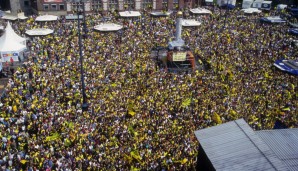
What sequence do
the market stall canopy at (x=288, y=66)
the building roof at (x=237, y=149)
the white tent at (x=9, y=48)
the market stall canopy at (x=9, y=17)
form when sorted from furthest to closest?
the market stall canopy at (x=9, y=17)
the white tent at (x=9, y=48)
the market stall canopy at (x=288, y=66)
the building roof at (x=237, y=149)

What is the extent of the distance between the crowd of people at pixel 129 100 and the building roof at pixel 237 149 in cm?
455

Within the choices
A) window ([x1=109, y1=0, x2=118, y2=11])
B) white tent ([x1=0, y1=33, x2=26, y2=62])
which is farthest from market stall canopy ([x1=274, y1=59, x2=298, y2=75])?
window ([x1=109, y1=0, x2=118, y2=11])

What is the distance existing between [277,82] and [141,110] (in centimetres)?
1460

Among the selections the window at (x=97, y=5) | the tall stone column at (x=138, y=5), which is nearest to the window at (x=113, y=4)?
the window at (x=97, y=5)

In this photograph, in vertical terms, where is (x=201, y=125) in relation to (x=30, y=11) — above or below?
below

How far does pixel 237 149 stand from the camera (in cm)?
1380

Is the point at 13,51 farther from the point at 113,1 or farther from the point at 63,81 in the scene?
the point at 113,1

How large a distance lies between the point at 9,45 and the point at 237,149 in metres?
28.9

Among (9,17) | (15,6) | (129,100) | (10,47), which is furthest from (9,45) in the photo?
(15,6)

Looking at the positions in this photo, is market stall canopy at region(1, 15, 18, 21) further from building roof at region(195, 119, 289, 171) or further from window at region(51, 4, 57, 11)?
building roof at region(195, 119, 289, 171)

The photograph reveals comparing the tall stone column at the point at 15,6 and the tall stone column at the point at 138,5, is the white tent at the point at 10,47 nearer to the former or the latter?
the tall stone column at the point at 15,6

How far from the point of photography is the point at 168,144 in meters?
20.1

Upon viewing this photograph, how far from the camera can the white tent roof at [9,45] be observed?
33.5m

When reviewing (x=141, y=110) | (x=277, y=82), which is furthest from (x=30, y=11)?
(x=277, y=82)
